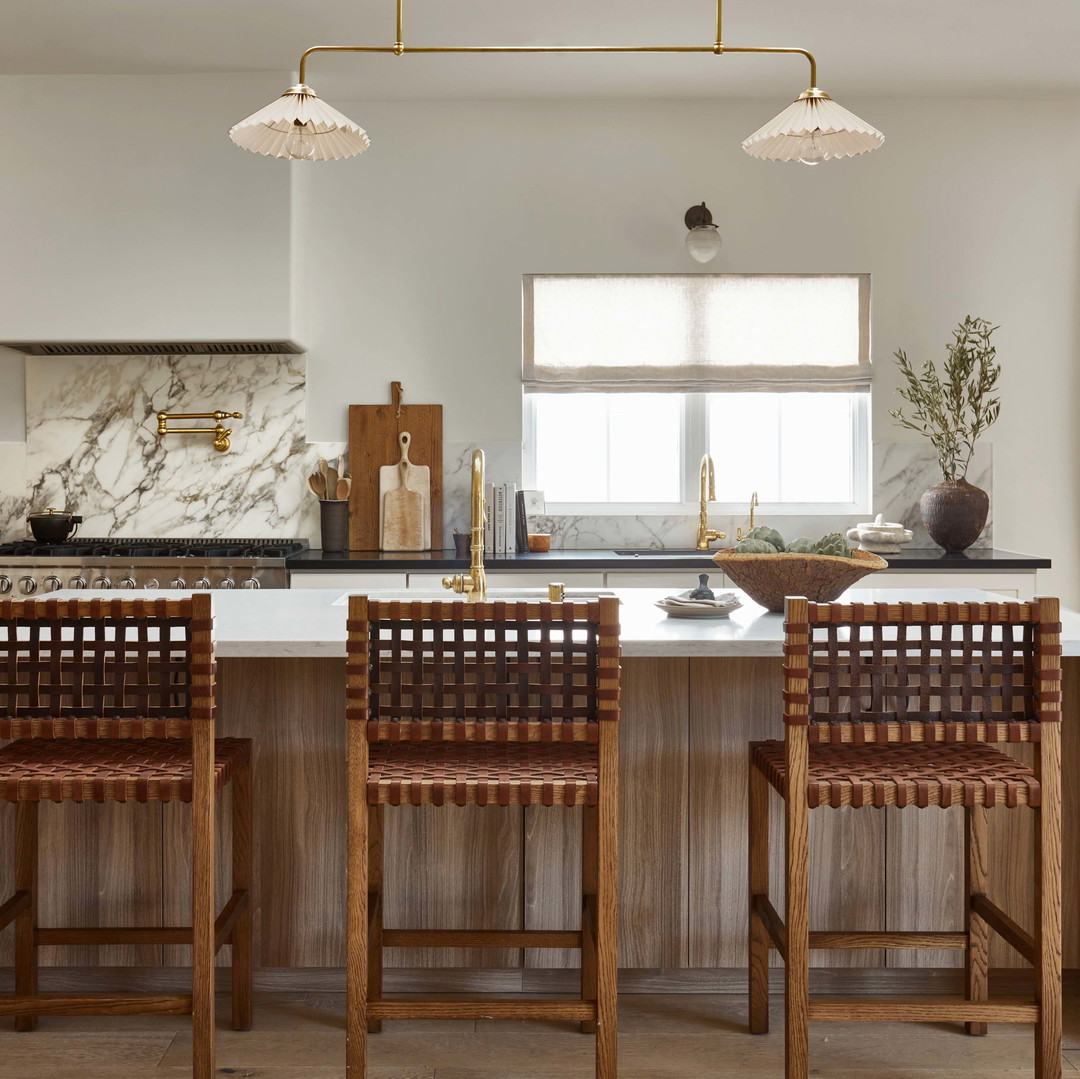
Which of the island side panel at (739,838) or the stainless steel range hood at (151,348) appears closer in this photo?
the island side panel at (739,838)

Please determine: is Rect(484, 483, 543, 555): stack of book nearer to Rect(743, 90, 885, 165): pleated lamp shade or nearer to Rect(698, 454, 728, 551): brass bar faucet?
Rect(698, 454, 728, 551): brass bar faucet

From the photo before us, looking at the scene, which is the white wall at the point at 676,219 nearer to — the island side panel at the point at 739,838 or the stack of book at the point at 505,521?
the stack of book at the point at 505,521

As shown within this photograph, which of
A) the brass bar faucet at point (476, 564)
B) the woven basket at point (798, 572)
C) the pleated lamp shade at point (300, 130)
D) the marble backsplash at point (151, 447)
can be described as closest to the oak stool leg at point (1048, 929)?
the woven basket at point (798, 572)

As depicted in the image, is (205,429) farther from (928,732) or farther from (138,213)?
(928,732)

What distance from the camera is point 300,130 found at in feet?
7.91

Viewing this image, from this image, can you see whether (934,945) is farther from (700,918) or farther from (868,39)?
(868,39)

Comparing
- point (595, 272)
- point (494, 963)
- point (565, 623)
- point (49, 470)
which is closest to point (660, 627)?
point (565, 623)

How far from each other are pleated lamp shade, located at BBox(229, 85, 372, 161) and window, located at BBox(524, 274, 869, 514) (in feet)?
6.81

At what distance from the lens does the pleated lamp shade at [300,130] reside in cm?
226

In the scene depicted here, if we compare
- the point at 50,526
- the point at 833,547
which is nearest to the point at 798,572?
the point at 833,547

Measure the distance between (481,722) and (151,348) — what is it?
3.14 meters

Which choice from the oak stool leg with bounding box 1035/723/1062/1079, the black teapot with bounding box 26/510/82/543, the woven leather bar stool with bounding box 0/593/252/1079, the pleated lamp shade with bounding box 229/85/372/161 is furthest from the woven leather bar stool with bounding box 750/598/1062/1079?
the black teapot with bounding box 26/510/82/543

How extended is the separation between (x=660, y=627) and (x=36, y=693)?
1.22 meters

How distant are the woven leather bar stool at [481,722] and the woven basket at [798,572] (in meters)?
0.65
